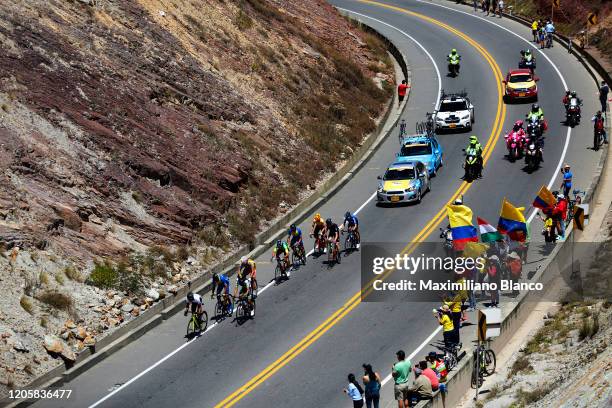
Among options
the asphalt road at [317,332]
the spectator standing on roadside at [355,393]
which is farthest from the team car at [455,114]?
the spectator standing on roadside at [355,393]

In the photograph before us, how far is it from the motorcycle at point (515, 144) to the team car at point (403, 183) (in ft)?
17.2

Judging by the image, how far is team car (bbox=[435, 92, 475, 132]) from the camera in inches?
2093

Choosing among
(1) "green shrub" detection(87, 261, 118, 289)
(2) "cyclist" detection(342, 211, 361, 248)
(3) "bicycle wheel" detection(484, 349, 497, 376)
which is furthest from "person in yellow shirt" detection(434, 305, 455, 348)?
(1) "green shrub" detection(87, 261, 118, 289)

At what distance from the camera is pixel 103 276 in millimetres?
34750

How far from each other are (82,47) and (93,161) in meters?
7.21

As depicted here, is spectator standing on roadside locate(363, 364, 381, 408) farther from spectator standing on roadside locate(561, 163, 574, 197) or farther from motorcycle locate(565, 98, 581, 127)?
motorcycle locate(565, 98, 581, 127)

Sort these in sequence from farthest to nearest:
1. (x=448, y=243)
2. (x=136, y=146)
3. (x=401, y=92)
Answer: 1. (x=401, y=92)
2. (x=136, y=146)
3. (x=448, y=243)

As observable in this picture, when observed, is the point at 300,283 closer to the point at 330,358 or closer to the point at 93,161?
the point at 330,358

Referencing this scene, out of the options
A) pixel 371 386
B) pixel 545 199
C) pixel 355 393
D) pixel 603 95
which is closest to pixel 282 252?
pixel 545 199

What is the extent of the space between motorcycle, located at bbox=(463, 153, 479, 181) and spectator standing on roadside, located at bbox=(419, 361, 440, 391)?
2059 cm

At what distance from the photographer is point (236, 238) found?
40.3 m

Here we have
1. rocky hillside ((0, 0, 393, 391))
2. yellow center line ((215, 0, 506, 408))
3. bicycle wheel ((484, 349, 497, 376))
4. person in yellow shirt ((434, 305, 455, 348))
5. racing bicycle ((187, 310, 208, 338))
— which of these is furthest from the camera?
rocky hillside ((0, 0, 393, 391))

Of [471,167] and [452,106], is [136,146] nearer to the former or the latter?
[471,167]

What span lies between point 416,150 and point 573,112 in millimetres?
9219
